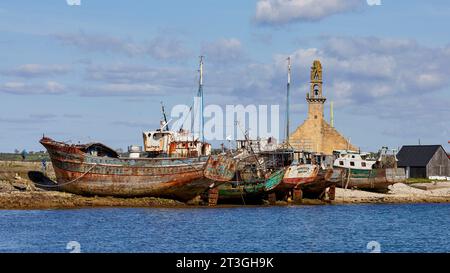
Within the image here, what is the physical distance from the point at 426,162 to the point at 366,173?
2331 cm

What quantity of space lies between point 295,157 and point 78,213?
28.2 metres

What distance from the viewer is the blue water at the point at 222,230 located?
40.4 metres

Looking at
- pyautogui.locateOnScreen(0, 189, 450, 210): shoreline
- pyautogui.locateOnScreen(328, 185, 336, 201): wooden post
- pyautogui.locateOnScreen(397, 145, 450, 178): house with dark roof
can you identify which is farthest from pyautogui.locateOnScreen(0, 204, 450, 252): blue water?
pyautogui.locateOnScreen(397, 145, 450, 178): house with dark roof

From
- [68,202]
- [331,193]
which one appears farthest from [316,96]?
[68,202]

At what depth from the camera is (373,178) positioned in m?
80.8

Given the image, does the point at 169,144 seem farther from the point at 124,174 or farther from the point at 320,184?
the point at 320,184

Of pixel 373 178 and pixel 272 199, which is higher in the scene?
pixel 373 178

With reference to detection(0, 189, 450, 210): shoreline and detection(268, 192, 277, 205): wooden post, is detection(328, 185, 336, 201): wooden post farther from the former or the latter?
detection(0, 189, 450, 210): shoreline

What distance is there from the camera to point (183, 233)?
45.7 m

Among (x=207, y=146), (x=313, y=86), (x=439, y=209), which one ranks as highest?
(x=313, y=86)
